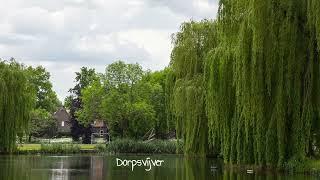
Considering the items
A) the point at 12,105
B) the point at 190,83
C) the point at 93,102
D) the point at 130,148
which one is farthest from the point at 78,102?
the point at 190,83

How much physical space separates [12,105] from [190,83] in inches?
561

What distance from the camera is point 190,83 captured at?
38812mm

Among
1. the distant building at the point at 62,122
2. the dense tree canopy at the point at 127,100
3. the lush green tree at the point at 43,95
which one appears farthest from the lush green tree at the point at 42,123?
the dense tree canopy at the point at 127,100

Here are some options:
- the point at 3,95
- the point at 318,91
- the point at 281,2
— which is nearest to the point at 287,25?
the point at 281,2

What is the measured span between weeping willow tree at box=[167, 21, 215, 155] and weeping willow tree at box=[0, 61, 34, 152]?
11255 mm

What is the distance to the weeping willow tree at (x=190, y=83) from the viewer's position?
37.8 meters

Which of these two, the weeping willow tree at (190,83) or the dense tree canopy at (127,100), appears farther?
the dense tree canopy at (127,100)

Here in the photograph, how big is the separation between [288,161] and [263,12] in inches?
239

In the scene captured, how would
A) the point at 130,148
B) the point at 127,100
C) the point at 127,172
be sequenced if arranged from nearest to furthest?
the point at 127,172 < the point at 130,148 < the point at 127,100

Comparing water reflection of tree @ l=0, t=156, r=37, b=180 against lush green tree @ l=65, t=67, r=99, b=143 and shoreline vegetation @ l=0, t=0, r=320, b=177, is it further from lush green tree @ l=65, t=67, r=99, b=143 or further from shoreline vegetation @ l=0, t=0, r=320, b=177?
lush green tree @ l=65, t=67, r=99, b=143

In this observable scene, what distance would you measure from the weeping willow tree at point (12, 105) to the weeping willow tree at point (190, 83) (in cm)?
1125

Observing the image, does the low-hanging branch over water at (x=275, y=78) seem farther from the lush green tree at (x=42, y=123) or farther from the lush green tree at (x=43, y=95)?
the lush green tree at (x=43, y=95)

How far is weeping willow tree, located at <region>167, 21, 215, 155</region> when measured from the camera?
1486 inches

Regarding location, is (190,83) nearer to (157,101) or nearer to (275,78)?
(275,78)
